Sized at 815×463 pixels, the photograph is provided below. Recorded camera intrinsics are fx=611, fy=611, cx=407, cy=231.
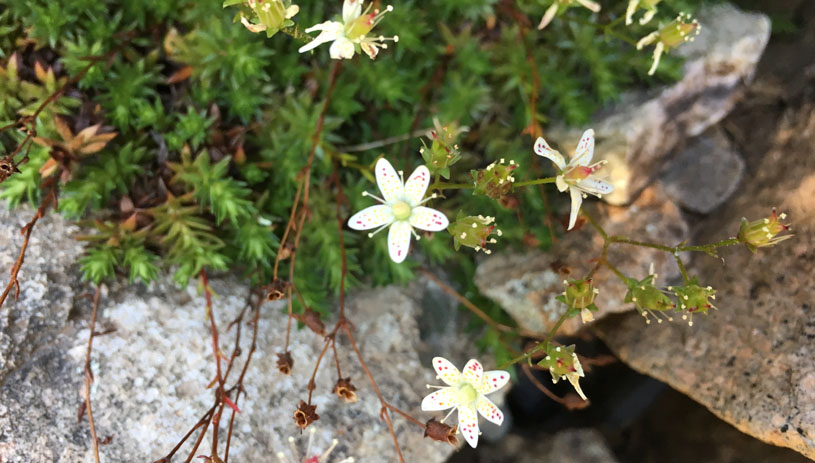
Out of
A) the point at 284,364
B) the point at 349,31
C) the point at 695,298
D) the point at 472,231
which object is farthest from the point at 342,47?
the point at 695,298

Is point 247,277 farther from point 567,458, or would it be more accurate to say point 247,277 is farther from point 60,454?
point 567,458

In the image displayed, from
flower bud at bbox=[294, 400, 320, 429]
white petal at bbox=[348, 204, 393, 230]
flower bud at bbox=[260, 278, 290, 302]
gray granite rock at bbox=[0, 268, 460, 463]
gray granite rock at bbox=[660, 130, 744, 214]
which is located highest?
white petal at bbox=[348, 204, 393, 230]

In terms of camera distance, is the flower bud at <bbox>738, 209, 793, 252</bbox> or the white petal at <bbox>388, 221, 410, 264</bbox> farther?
the white petal at <bbox>388, 221, 410, 264</bbox>

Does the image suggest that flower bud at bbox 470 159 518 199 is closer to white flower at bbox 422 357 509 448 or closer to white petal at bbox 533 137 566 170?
white petal at bbox 533 137 566 170

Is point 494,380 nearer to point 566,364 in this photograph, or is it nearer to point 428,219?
point 566,364

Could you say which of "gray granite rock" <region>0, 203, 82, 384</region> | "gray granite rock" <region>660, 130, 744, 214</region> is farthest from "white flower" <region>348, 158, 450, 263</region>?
"gray granite rock" <region>660, 130, 744, 214</region>

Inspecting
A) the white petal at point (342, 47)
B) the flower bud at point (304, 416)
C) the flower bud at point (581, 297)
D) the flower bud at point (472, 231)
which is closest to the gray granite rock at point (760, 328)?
the flower bud at point (581, 297)

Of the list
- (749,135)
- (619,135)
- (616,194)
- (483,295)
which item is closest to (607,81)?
(619,135)
